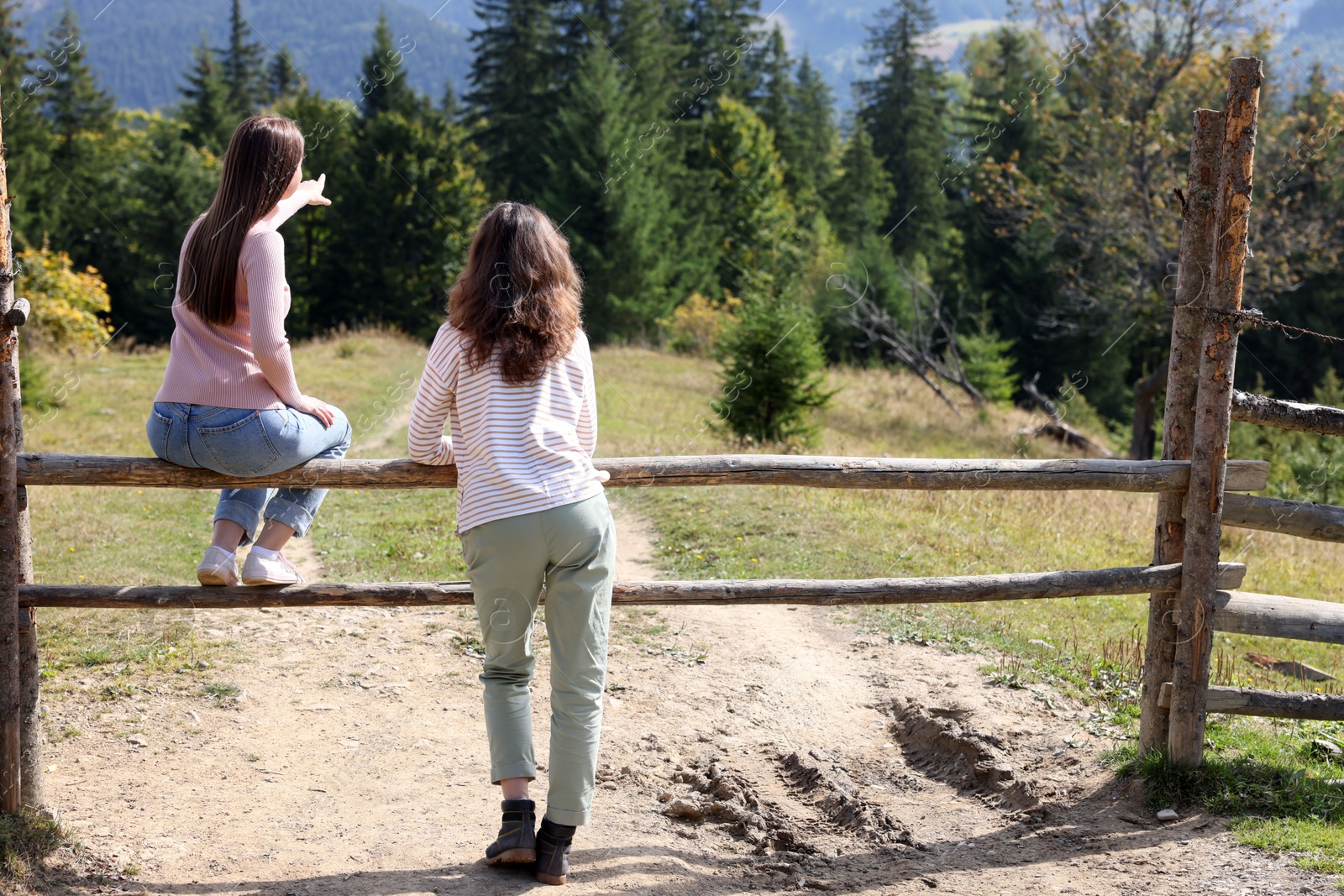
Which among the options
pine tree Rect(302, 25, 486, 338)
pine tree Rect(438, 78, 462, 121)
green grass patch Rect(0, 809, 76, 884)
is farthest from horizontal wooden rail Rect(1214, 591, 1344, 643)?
pine tree Rect(438, 78, 462, 121)

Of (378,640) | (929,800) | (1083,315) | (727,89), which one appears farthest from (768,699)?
(727,89)

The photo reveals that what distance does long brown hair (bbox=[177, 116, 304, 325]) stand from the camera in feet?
10.8

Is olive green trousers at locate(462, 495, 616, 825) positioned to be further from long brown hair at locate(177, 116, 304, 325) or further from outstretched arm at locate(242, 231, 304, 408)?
long brown hair at locate(177, 116, 304, 325)

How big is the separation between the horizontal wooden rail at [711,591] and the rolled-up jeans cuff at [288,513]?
9.1 inches

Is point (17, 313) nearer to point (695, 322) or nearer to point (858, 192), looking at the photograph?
point (695, 322)

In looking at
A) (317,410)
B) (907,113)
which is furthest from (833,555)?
(907,113)

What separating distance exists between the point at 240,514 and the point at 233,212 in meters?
1.08

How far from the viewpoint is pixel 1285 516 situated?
4.36 metres

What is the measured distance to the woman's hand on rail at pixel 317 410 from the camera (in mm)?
3568

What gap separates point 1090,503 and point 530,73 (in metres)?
33.7

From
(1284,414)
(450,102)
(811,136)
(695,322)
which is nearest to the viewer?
(1284,414)

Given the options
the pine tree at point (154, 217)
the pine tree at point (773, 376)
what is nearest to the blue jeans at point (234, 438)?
the pine tree at point (773, 376)

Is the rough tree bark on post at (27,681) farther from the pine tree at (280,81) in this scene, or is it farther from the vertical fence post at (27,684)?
the pine tree at (280,81)

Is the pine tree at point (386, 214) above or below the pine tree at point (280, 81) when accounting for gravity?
below
